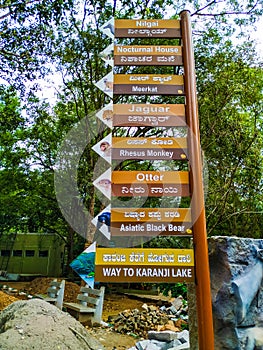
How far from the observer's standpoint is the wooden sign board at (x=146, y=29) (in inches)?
120

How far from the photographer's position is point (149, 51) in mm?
3021

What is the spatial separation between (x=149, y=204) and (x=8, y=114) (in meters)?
4.40

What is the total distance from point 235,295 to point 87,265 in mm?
1233

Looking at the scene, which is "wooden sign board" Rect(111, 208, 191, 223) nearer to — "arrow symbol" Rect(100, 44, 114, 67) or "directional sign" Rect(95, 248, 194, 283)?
"directional sign" Rect(95, 248, 194, 283)

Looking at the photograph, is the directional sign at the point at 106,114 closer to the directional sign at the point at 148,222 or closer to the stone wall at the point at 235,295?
the directional sign at the point at 148,222

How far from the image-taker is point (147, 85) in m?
2.95

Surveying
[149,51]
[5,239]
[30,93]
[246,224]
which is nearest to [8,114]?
[30,93]

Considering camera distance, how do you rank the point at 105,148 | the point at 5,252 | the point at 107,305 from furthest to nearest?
1. the point at 5,252
2. the point at 107,305
3. the point at 105,148

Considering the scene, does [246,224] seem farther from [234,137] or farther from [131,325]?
[131,325]

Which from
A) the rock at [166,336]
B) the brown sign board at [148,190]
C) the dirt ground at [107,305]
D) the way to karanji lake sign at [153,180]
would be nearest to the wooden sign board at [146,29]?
the way to karanji lake sign at [153,180]

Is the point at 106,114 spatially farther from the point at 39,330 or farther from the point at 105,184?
the point at 39,330

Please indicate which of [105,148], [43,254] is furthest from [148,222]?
[43,254]

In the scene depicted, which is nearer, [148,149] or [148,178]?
[148,178]

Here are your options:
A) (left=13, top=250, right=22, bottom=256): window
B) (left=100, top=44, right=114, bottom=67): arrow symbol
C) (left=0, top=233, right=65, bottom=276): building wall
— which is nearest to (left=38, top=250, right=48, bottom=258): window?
(left=0, top=233, right=65, bottom=276): building wall
